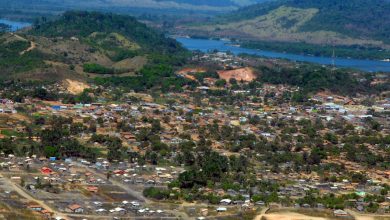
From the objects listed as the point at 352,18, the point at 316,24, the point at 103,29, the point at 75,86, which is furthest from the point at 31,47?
the point at 352,18

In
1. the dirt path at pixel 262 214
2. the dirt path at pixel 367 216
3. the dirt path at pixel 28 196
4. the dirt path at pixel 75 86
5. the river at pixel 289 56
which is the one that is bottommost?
the river at pixel 289 56

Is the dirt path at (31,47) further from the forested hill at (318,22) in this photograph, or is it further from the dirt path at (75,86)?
the forested hill at (318,22)

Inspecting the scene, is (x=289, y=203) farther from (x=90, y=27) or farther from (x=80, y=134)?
(x=90, y=27)

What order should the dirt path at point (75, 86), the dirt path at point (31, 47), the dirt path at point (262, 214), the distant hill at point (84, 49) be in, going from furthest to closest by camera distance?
the dirt path at point (31, 47)
the distant hill at point (84, 49)
the dirt path at point (75, 86)
the dirt path at point (262, 214)

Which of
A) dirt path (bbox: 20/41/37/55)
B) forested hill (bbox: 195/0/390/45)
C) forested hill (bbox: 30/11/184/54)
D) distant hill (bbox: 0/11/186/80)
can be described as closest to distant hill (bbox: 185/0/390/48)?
forested hill (bbox: 195/0/390/45)

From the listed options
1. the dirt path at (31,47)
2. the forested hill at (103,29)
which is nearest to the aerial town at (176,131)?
the forested hill at (103,29)

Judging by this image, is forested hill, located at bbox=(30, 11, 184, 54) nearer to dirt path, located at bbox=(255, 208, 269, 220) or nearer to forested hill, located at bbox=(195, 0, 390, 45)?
forested hill, located at bbox=(195, 0, 390, 45)
